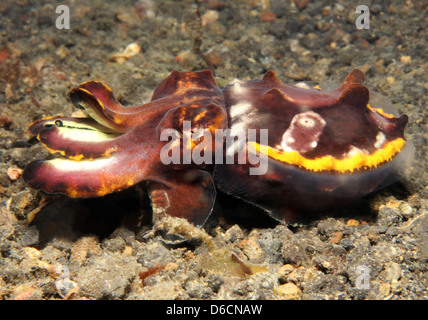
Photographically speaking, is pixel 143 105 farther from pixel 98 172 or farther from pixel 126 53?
pixel 126 53

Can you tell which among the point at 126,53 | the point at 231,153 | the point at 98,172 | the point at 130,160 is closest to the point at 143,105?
the point at 130,160

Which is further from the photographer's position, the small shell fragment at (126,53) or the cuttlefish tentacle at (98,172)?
the small shell fragment at (126,53)

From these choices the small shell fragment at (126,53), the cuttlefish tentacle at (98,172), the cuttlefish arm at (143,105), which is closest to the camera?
the cuttlefish tentacle at (98,172)

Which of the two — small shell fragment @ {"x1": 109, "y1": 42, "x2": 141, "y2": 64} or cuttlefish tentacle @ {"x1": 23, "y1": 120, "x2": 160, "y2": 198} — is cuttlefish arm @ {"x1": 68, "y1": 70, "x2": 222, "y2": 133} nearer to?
cuttlefish tentacle @ {"x1": 23, "y1": 120, "x2": 160, "y2": 198}

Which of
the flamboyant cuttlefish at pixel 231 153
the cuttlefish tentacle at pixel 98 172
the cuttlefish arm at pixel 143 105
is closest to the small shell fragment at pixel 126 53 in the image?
the cuttlefish arm at pixel 143 105

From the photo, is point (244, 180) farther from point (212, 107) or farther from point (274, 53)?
point (274, 53)

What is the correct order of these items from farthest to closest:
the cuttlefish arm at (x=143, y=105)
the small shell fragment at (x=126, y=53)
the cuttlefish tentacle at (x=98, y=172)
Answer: the small shell fragment at (x=126, y=53)
the cuttlefish arm at (x=143, y=105)
the cuttlefish tentacle at (x=98, y=172)

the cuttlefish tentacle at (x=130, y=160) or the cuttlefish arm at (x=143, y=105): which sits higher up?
the cuttlefish arm at (x=143, y=105)

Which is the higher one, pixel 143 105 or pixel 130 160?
pixel 143 105

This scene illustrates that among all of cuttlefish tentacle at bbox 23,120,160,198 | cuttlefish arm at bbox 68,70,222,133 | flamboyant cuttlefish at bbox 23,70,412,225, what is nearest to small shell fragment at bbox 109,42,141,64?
cuttlefish arm at bbox 68,70,222,133

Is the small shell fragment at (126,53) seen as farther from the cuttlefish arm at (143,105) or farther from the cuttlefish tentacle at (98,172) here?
the cuttlefish tentacle at (98,172)

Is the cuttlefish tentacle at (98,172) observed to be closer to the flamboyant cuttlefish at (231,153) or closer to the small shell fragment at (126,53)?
the flamboyant cuttlefish at (231,153)
